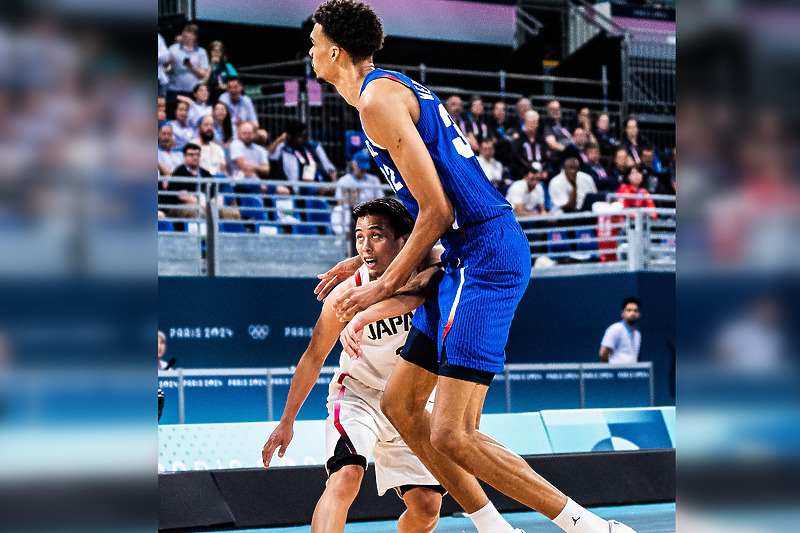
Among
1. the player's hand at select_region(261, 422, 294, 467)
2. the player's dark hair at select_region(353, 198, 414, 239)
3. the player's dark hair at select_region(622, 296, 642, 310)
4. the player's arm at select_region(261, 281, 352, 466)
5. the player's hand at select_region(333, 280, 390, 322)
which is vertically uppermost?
the player's dark hair at select_region(353, 198, 414, 239)

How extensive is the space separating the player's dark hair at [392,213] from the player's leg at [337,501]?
3.23 ft

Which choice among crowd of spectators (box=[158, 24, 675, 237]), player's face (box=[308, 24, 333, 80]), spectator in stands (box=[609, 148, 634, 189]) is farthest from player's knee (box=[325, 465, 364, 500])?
spectator in stands (box=[609, 148, 634, 189])

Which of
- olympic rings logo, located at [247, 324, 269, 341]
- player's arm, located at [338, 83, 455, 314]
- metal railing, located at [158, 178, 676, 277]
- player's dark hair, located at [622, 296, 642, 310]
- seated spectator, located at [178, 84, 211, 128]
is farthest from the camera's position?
seated spectator, located at [178, 84, 211, 128]

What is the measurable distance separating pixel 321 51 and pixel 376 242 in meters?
0.81

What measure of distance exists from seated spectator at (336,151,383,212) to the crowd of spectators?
0.05 ft

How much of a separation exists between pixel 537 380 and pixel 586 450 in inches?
151

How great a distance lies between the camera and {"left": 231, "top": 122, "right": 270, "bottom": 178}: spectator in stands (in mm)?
11664

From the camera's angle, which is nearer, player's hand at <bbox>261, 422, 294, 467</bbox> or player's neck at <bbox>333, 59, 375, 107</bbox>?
player's neck at <bbox>333, 59, 375, 107</bbox>

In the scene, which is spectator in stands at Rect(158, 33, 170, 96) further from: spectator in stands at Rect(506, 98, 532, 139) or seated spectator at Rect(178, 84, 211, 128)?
spectator in stands at Rect(506, 98, 532, 139)

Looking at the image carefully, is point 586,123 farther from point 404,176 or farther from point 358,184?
point 404,176

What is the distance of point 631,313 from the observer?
11.5 metres

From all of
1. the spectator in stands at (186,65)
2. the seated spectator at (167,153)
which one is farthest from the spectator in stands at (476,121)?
the seated spectator at (167,153)

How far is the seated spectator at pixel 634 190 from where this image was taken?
13.3m

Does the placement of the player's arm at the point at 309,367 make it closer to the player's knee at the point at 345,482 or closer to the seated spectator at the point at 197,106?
the player's knee at the point at 345,482
